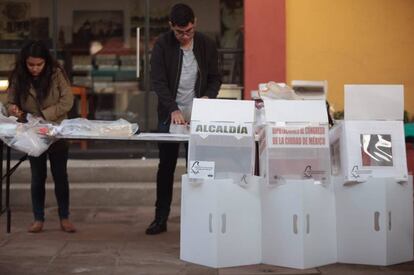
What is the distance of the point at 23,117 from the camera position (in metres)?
6.13

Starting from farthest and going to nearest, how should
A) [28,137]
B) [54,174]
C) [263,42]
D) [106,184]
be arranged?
[263,42]
[106,184]
[54,174]
[28,137]

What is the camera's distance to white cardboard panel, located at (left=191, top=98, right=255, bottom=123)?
5.21 m

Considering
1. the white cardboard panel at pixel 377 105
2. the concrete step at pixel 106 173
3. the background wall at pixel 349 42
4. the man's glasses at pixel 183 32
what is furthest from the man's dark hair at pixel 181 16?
the background wall at pixel 349 42

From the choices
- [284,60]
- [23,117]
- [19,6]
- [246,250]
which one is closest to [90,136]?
[23,117]

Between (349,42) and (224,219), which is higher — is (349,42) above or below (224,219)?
above

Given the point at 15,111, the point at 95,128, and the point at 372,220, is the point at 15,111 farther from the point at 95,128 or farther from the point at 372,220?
the point at 372,220

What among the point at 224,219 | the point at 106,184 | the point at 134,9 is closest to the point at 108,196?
the point at 106,184

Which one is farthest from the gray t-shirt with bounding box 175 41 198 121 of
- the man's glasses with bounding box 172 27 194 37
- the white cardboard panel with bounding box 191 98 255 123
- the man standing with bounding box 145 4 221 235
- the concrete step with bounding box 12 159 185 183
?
the concrete step with bounding box 12 159 185 183

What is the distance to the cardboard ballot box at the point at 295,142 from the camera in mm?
5180

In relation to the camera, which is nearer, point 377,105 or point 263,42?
point 377,105

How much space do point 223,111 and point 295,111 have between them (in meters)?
0.52

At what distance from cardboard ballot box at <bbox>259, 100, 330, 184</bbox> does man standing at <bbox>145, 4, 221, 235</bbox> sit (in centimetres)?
A: 111

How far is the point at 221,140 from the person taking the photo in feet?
17.1

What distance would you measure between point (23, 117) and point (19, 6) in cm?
337
